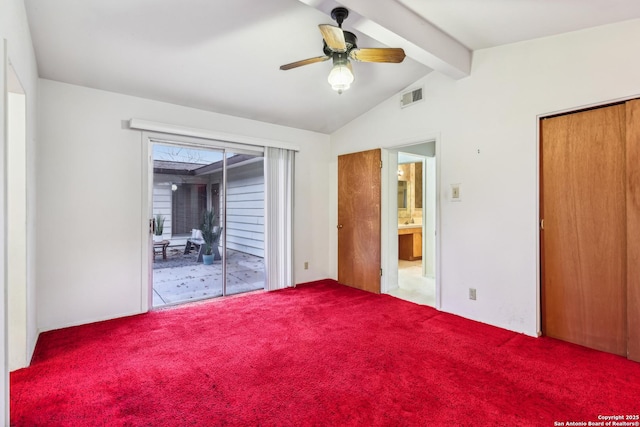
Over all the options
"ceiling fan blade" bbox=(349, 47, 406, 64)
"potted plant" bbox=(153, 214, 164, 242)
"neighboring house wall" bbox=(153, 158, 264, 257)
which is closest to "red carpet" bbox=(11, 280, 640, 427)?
"potted plant" bbox=(153, 214, 164, 242)

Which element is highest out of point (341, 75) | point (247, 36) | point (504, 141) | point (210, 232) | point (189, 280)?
point (247, 36)

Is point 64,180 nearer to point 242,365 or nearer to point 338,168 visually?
point 242,365

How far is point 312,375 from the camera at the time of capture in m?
2.27

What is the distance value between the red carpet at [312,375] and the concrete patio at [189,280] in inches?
30.9

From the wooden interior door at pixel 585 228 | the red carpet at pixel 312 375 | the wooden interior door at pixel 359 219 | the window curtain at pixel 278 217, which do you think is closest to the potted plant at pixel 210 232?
the window curtain at pixel 278 217

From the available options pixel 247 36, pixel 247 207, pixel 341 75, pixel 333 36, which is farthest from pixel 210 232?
pixel 333 36

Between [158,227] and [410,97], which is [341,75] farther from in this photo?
[158,227]

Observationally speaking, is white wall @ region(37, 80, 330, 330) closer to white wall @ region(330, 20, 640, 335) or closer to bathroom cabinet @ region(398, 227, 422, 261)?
white wall @ region(330, 20, 640, 335)

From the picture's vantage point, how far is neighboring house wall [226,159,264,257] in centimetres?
545

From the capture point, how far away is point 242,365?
2.42 meters

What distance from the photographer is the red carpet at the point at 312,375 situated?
184cm

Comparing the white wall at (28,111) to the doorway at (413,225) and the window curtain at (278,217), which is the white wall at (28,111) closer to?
the window curtain at (278,217)

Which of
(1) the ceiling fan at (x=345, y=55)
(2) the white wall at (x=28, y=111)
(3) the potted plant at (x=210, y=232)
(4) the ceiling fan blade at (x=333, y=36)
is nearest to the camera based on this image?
(2) the white wall at (x=28, y=111)

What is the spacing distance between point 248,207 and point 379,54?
389 centimetres
